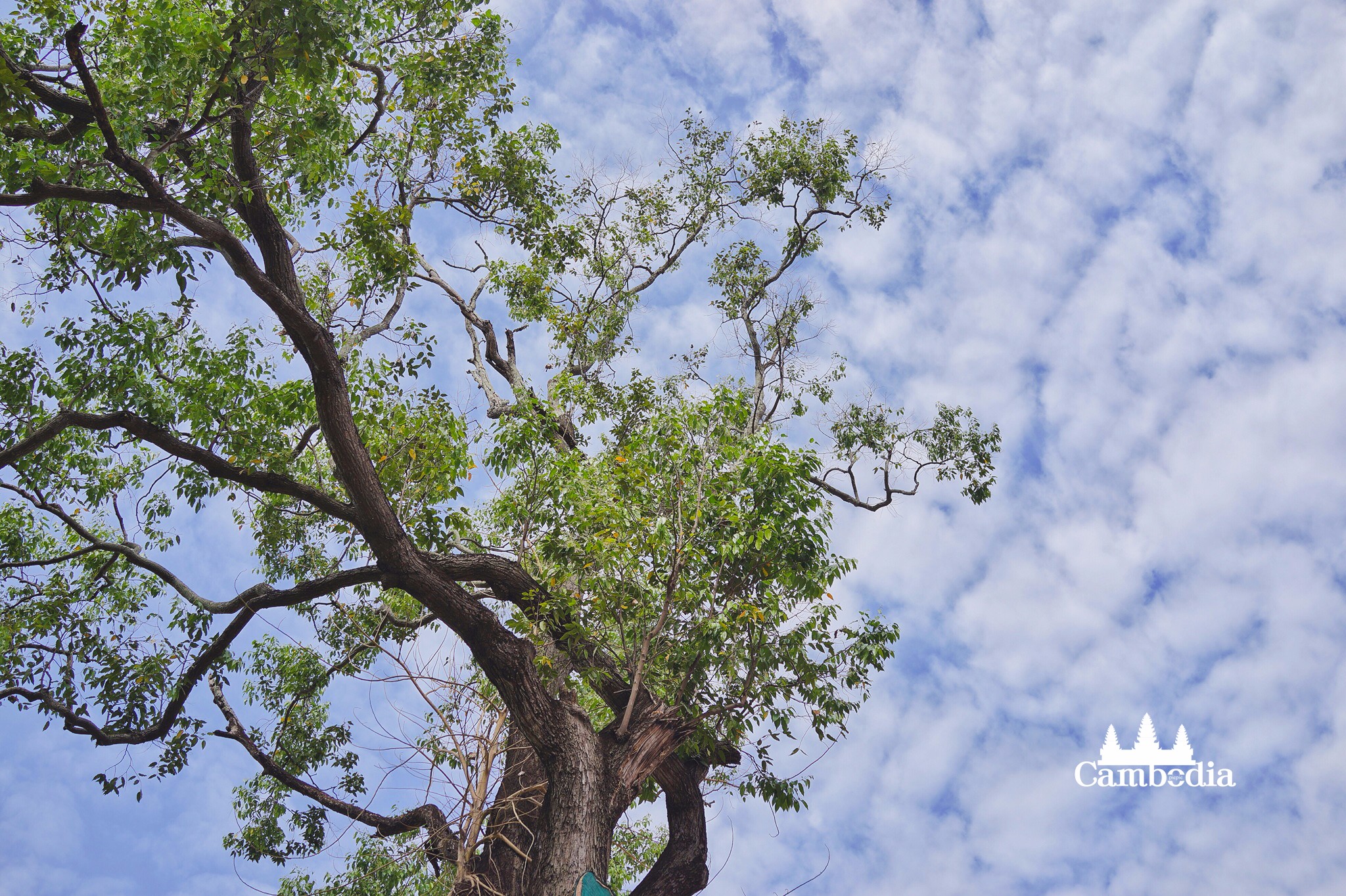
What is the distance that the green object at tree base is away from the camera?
537 centimetres

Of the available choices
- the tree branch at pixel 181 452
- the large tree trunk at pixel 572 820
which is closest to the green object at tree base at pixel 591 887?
the large tree trunk at pixel 572 820

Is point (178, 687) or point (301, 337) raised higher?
point (301, 337)

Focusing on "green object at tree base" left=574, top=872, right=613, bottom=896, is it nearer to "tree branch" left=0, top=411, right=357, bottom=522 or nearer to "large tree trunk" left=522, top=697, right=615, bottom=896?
"large tree trunk" left=522, top=697, right=615, bottom=896

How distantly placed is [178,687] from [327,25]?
5.14 meters

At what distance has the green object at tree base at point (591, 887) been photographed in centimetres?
537

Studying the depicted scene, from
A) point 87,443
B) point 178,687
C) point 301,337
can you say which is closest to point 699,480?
point 301,337

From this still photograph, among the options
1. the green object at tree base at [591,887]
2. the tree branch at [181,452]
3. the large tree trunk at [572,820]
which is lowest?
the green object at tree base at [591,887]

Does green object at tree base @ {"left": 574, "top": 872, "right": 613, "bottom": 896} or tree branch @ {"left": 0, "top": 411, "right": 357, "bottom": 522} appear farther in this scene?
tree branch @ {"left": 0, "top": 411, "right": 357, "bottom": 522}

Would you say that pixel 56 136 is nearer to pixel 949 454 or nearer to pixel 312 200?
pixel 312 200

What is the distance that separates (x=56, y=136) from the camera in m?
5.34

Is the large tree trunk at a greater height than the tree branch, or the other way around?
the tree branch

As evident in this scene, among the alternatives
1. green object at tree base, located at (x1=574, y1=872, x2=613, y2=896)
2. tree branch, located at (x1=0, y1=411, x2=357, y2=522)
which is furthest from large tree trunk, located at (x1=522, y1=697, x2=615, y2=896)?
tree branch, located at (x1=0, y1=411, x2=357, y2=522)

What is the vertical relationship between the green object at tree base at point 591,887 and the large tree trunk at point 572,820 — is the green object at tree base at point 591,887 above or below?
below

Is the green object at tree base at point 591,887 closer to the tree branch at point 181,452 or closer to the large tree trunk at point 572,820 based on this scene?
the large tree trunk at point 572,820
